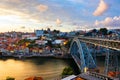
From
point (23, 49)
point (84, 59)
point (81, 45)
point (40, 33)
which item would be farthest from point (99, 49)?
point (40, 33)

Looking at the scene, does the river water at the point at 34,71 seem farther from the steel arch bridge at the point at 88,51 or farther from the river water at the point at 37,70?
the steel arch bridge at the point at 88,51

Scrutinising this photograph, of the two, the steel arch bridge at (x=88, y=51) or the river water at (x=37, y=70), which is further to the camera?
the river water at (x=37, y=70)

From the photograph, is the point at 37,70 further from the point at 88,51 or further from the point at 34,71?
the point at 88,51

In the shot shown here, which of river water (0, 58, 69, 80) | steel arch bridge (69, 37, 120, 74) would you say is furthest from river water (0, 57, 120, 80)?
steel arch bridge (69, 37, 120, 74)

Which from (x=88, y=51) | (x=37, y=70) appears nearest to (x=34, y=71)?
(x=37, y=70)

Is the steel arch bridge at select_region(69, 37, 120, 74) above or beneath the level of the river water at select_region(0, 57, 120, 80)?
above

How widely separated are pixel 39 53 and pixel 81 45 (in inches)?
759

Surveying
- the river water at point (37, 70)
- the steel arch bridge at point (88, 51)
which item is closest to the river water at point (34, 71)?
the river water at point (37, 70)

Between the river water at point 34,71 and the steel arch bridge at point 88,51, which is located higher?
the steel arch bridge at point 88,51

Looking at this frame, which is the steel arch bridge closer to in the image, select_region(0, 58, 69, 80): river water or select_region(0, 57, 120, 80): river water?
select_region(0, 57, 120, 80): river water

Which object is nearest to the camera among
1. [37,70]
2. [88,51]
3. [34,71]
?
[88,51]

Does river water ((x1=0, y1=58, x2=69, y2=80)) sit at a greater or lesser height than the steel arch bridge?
lesser

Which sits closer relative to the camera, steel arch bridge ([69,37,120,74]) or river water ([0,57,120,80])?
steel arch bridge ([69,37,120,74])

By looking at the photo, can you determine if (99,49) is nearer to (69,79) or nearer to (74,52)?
(74,52)
